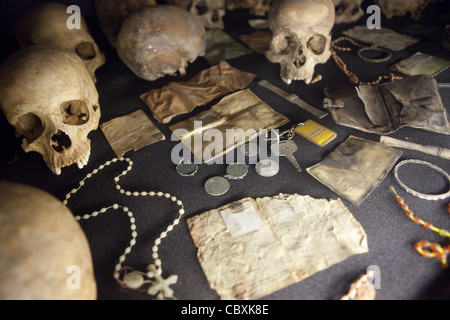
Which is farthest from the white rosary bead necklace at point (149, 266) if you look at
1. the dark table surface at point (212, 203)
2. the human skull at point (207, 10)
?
the human skull at point (207, 10)

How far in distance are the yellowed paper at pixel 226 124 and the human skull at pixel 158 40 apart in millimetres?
720

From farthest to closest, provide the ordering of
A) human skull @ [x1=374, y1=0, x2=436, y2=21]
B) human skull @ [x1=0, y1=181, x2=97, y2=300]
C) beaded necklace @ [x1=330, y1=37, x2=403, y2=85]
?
human skull @ [x1=374, y1=0, x2=436, y2=21] < beaded necklace @ [x1=330, y1=37, x2=403, y2=85] < human skull @ [x1=0, y1=181, x2=97, y2=300]

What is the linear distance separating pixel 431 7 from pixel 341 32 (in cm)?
168

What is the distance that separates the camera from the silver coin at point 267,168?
234 centimetres

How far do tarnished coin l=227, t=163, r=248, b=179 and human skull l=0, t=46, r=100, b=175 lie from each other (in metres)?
1.19

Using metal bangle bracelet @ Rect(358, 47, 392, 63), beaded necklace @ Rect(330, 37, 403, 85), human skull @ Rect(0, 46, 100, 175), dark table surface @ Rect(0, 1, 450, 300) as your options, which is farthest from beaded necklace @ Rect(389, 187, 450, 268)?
human skull @ Rect(0, 46, 100, 175)

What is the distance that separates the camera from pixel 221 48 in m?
3.89

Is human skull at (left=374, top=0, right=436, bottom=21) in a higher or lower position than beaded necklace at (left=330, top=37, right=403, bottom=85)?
higher

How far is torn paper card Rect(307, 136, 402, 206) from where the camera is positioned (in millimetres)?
2143

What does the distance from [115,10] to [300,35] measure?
211 centimetres

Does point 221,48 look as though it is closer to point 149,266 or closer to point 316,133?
point 316,133

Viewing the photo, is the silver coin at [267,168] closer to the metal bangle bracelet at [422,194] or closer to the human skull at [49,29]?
the metal bangle bracelet at [422,194]

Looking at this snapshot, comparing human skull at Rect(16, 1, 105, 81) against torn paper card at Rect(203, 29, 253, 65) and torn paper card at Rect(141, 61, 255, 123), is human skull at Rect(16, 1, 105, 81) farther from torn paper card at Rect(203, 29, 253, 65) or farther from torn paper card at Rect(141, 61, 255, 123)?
torn paper card at Rect(203, 29, 253, 65)
